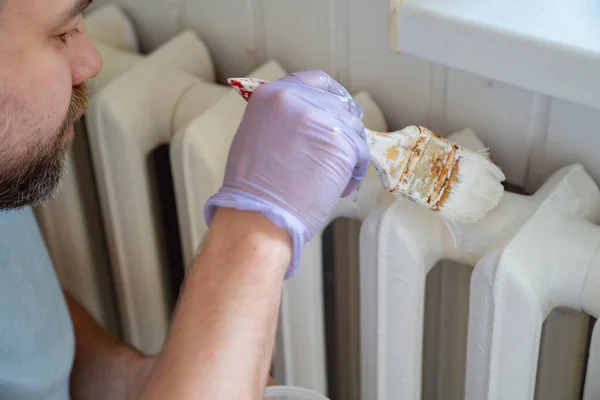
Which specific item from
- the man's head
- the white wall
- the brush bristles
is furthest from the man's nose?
the brush bristles

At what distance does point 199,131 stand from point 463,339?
15.1 inches

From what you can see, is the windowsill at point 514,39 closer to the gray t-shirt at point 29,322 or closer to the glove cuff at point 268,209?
the glove cuff at point 268,209

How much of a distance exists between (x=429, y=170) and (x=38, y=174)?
0.34 m

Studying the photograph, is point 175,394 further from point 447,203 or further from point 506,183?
point 506,183

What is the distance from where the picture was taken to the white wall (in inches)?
29.6

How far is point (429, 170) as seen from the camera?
0.70 m

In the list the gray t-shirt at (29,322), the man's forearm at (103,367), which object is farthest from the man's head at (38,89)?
the man's forearm at (103,367)

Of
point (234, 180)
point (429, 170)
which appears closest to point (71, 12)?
point (234, 180)

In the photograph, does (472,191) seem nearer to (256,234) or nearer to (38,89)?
(256,234)

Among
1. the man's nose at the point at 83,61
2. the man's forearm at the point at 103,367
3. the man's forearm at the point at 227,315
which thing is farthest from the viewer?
the man's forearm at the point at 103,367

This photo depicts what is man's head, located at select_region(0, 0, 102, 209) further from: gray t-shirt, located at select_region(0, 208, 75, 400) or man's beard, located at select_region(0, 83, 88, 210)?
gray t-shirt, located at select_region(0, 208, 75, 400)

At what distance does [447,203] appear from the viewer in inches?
27.5

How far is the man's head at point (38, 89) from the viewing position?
63 centimetres

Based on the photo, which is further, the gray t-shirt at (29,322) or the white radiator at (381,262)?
the gray t-shirt at (29,322)
